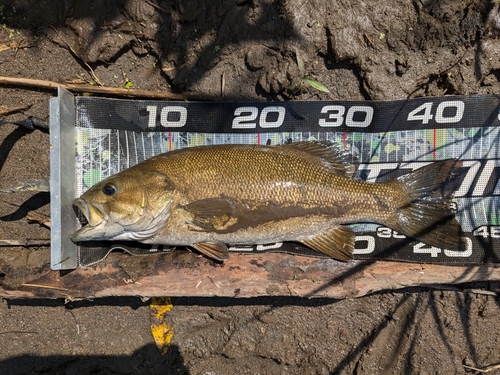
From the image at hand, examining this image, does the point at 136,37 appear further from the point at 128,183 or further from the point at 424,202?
the point at 424,202

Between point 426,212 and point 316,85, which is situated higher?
point 316,85

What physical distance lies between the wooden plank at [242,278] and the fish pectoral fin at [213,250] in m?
0.16

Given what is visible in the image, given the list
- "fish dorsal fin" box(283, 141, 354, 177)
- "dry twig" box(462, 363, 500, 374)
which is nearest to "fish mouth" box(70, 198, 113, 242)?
"fish dorsal fin" box(283, 141, 354, 177)

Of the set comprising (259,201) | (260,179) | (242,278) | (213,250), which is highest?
(260,179)

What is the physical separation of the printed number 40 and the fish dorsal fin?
0.85m

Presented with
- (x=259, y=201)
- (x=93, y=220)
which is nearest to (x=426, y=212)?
(x=259, y=201)

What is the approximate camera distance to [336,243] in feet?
10.9

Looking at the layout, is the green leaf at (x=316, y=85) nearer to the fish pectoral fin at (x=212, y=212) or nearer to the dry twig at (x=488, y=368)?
the fish pectoral fin at (x=212, y=212)

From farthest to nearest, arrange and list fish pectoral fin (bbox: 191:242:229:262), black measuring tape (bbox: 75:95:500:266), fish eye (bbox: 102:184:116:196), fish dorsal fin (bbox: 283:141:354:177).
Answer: black measuring tape (bbox: 75:95:500:266), fish dorsal fin (bbox: 283:141:354:177), fish pectoral fin (bbox: 191:242:229:262), fish eye (bbox: 102:184:116:196)

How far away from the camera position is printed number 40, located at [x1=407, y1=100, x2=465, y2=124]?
11.5ft

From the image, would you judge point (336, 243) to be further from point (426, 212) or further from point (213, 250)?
point (213, 250)

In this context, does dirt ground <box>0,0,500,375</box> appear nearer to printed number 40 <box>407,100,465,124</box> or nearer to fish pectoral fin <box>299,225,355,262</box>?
printed number 40 <box>407,100,465,124</box>

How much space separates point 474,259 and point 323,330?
164 cm

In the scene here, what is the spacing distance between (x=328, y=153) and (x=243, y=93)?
106 cm
